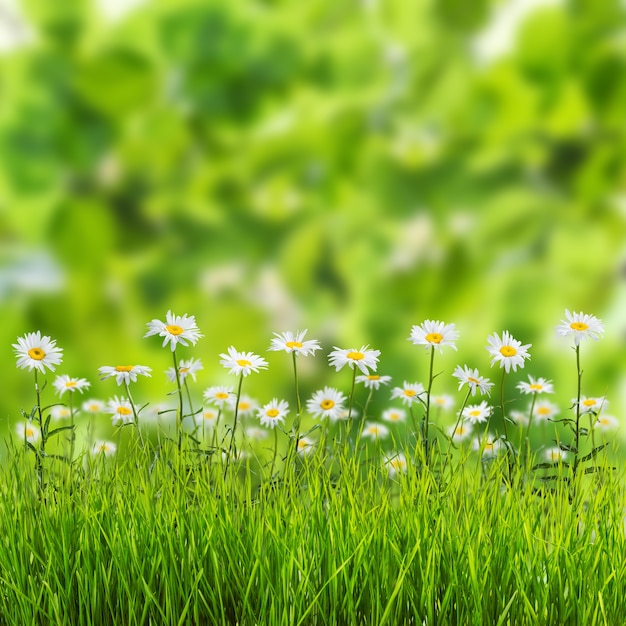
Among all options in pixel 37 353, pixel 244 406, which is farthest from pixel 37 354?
pixel 244 406

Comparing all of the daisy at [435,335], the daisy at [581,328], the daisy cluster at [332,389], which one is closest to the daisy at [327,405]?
the daisy cluster at [332,389]

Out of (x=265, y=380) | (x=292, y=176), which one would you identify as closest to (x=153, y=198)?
(x=292, y=176)

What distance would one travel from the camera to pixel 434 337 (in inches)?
26.8

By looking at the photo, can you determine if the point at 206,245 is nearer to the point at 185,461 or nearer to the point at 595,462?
the point at 185,461

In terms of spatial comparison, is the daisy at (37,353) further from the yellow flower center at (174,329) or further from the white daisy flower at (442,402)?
the white daisy flower at (442,402)

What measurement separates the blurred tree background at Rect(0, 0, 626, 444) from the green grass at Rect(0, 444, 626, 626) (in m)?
0.44

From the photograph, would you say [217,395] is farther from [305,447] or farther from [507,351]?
[507,351]

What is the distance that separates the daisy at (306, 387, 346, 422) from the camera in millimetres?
749

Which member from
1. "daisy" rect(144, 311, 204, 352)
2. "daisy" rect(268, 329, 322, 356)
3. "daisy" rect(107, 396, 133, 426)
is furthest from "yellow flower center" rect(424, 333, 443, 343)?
"daisy" rect(107, 396, 133, 426)

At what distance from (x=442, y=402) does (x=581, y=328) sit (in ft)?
0.75

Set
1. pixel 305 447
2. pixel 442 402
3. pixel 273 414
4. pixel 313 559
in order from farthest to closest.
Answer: pixel 442 402 → pixel 273 414 → pixel 305 447 → pixel 313 559

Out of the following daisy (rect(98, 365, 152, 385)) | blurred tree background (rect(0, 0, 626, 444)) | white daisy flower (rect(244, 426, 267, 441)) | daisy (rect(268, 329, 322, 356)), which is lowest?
white daisy flower (rect(244, 426, 267, 441))

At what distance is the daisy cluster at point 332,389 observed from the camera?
672 mm

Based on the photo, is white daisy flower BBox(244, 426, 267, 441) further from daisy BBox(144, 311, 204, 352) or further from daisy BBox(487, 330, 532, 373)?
daisy BBox(487, 330, 532, 373)
